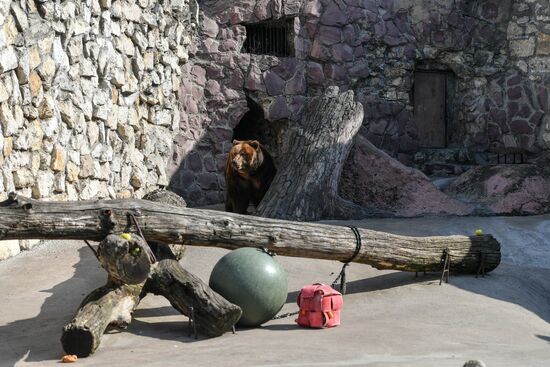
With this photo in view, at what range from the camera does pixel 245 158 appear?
477 inches

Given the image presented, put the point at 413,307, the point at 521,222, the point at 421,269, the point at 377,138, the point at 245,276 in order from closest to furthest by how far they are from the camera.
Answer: the point at 245,276 → the point at 413,307 → the point at 421,269 → the point at 521,222 → the point at 377,138

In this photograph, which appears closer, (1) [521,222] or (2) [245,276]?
(2) [245,276]

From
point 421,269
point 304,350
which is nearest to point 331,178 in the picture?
point 421,269

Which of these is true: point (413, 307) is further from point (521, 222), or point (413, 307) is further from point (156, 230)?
point (521, 222)

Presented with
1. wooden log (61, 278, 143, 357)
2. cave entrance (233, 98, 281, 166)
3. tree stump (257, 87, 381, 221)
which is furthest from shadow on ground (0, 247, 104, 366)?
cave entrance (233, 98, 281, 166)

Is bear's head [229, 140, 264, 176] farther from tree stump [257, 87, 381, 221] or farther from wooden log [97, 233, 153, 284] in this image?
wooden log [97, 233, 153, 284]

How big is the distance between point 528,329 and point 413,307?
1026 millimetres

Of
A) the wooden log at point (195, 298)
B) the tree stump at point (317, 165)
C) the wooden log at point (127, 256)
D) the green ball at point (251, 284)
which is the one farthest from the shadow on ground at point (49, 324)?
the tree stump at point (317, 165)

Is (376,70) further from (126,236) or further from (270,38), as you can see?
(126,236)

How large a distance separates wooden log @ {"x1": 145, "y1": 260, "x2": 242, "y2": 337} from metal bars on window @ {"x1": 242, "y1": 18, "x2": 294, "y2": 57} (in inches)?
357

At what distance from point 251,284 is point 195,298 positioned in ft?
1.54

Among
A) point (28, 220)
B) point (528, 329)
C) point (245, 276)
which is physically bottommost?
point (528, 329)

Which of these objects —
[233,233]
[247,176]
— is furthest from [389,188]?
[233,233]

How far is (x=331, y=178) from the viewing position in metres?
11.9
